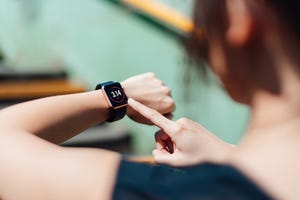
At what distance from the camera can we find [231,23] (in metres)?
0.78

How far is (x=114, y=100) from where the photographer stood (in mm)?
1173

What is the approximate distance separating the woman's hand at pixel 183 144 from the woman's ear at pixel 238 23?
282 millimetres

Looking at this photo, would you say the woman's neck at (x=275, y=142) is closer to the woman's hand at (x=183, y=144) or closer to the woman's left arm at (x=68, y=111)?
the woman's hand at (x=183, y=144)

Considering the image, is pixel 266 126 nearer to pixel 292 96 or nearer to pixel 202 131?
pixel 292 96

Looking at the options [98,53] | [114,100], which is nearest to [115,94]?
[114,100]

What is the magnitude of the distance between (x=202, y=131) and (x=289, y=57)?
358 millimetres

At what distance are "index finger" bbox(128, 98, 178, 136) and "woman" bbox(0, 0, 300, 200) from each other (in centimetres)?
23

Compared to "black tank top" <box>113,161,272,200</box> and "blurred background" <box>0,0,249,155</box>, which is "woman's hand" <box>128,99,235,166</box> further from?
"blurred background" <box>0,0,249,155</box>

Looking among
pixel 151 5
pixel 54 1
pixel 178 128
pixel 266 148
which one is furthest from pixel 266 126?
pixel 54 1

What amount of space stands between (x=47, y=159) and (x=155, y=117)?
0.31m

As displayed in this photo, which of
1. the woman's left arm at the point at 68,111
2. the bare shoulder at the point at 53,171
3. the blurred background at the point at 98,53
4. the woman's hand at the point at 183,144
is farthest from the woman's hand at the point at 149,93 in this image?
the blurred background at the point at 98,53

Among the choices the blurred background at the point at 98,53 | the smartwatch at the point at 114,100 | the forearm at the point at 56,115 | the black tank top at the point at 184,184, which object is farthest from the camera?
the blurred background at the point at 98,53

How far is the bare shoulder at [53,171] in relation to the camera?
806 mm

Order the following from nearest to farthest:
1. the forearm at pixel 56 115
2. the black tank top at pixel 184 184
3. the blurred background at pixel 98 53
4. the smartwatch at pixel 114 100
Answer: the black tank top at pixel 184 184 < the forearm at pixel 56 115 < the smartwatch at pixel 114 100 < the blurred background at pixel 98 53
